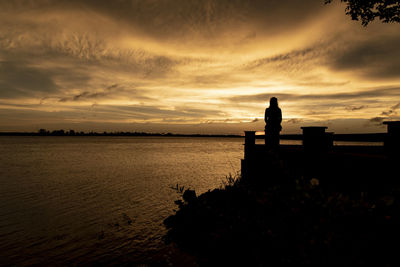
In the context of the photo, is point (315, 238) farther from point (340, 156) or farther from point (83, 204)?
point (83, 204)

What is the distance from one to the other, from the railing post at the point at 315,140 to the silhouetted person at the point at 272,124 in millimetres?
2692

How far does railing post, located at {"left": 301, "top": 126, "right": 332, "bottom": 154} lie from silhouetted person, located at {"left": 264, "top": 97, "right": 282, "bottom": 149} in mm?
2692

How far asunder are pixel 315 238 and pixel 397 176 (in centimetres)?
269

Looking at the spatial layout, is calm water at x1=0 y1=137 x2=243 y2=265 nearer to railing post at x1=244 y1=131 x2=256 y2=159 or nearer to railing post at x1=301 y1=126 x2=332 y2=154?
railing post at x1=244 y1=131 x2=256 y2=159

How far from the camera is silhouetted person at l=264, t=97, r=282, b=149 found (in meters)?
8.43

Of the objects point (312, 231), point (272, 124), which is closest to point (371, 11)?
point (272, 124)

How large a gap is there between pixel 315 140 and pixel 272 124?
309cm

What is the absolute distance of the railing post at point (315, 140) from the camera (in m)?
5.56

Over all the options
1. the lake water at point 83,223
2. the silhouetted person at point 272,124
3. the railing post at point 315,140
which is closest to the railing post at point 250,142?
the silhouetted person at point 272,124

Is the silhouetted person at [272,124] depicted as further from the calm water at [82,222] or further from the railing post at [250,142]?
the calm water at [82,222]

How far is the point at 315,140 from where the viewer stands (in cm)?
559

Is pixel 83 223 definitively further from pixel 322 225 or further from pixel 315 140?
pixel 322 225

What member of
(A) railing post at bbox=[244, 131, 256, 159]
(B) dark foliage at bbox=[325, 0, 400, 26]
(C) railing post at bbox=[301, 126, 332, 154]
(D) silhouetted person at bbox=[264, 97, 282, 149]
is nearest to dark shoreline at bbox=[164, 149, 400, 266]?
(C) railing post at bbox=[301, 126, 332, 154]

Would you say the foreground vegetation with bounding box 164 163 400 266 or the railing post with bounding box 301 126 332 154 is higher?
the railing post with bounding box 301 126 332 154
